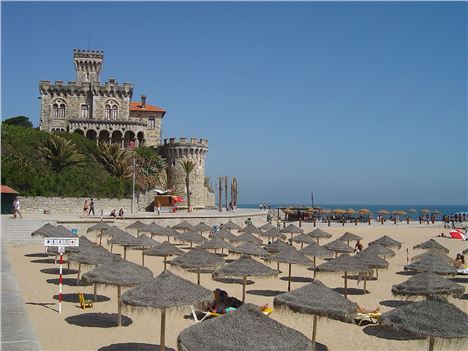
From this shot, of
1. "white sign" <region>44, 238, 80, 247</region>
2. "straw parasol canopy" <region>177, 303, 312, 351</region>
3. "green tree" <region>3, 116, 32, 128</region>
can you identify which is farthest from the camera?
"green tree" <region>3, 116, 32, 128</region>

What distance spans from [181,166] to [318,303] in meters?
46.8

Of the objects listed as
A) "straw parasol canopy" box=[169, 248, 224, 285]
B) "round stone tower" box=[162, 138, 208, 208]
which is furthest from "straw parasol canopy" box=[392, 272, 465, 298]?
"round stone tower" box=[162, 138, 208, 208]

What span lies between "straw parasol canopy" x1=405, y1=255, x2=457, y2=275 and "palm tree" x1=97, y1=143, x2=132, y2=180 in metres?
35.1

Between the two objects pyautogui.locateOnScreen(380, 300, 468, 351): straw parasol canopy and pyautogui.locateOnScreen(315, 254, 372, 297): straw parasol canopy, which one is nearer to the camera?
pyautogui.locateOnScreen(380, 300, 468, 351): straw parasol canopy

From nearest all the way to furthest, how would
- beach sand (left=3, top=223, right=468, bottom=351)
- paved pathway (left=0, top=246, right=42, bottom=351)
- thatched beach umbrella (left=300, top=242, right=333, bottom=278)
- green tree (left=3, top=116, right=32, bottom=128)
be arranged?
paved pathway (left=0, top=246, right=42, bottom=351), beach sand (left=3, top=223, right=468, bottom=351), thatched beach umbrella (left=300, top=242, right=333, bottom=278), green tree (left=3, top=116, right=32, bottom=128)

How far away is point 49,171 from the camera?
45.2 meters

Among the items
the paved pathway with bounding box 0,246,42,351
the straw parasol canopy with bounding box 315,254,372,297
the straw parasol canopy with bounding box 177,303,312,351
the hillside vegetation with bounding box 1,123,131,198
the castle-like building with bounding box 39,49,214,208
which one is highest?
the castle-like building with bounding box 39,49,214,208

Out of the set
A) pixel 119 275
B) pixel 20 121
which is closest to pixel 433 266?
pixel 119 275

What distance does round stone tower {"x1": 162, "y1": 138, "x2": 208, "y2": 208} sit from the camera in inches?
2213

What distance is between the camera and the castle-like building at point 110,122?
5634 centimetres

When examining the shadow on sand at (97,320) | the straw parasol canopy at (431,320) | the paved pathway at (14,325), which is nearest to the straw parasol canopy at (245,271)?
the shadow on sand at (97,320)

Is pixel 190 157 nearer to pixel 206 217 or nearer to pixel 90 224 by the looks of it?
pixel 206 217

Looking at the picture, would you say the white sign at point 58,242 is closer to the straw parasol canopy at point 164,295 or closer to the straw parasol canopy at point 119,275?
the straw parasol canopy at point 119,275

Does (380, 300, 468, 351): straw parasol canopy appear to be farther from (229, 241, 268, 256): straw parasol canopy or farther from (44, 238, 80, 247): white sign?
(229, 241, 268, 256): straw parasol canopy
